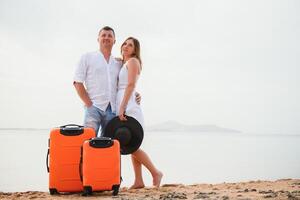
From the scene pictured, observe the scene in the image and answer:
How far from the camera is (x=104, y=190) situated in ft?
16.0

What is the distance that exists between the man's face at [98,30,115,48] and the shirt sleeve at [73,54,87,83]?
282 mm

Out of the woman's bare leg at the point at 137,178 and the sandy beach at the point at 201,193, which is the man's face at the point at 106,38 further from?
the sandy beach at the point at 201,193

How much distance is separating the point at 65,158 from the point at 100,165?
410 mm

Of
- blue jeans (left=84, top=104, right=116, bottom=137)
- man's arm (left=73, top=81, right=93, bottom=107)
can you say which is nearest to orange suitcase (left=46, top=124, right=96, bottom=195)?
blue jeans (left=84, top=104, right=116, bottom=137)

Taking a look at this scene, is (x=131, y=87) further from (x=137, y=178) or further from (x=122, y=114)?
(x=137, y=178)

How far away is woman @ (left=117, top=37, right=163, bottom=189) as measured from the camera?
533 centimetres

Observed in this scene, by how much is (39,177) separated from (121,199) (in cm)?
628

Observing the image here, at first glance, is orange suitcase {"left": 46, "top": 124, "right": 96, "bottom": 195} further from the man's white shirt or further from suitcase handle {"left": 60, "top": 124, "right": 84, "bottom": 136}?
the man's white shirt

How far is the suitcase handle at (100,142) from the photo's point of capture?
15.8ft

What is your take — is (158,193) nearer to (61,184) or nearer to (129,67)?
(61,184)

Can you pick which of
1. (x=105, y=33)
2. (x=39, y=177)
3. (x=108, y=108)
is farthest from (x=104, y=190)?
(x=39, y=177)

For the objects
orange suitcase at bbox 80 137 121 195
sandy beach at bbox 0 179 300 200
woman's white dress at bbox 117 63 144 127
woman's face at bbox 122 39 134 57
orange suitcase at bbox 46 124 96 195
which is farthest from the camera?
woman's face at bbox 122 39 134 57

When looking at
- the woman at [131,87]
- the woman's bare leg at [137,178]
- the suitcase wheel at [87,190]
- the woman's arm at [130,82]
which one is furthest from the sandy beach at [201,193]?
the woman's arm at [130,82]

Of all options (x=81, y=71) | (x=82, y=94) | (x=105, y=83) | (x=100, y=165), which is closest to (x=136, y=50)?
(x=105, y=83)
